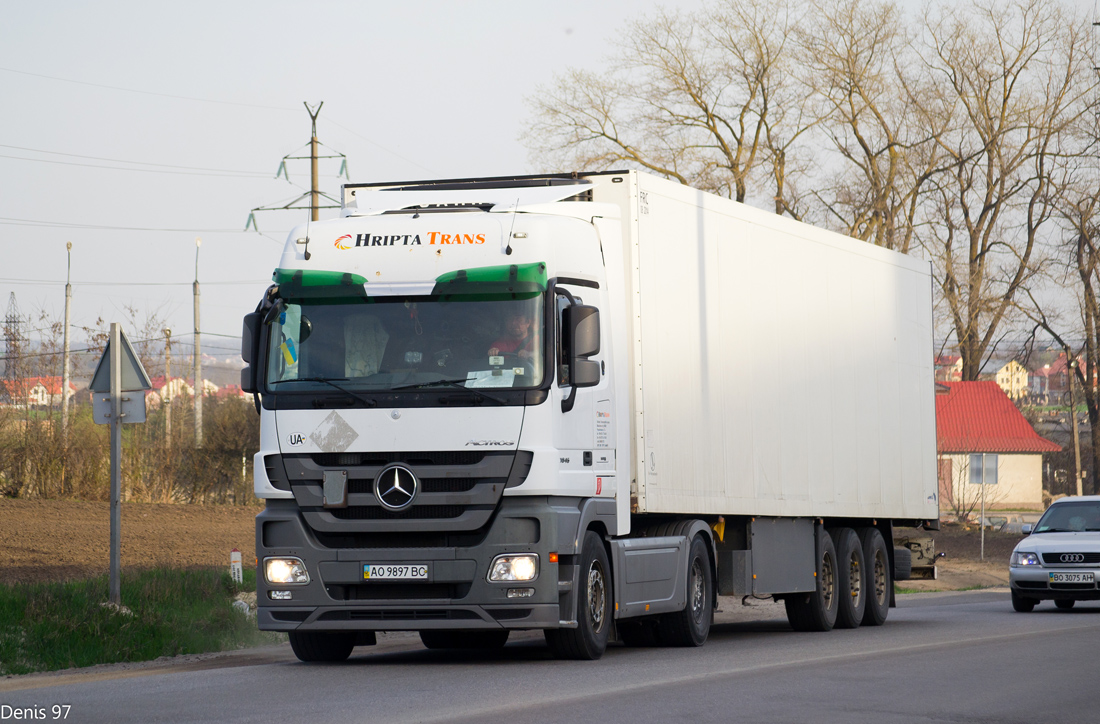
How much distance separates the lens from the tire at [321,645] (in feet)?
38.3

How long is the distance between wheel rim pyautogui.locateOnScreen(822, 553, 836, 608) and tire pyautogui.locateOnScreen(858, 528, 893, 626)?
1.04m

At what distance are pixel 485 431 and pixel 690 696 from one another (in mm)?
2721

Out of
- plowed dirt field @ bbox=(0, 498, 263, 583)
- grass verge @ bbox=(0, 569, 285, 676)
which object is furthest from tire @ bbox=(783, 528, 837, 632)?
plowed dirt field @ bbox=(0, 498, 263, 583)

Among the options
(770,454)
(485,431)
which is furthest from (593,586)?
(770,454)

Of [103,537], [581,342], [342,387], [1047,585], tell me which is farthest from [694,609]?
[103,537]

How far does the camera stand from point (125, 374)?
13.8m

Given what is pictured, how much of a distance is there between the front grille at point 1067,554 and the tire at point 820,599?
499 cm

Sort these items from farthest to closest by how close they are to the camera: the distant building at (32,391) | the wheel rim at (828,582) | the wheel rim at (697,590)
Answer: the distant building at (32,391) < the wheel rim at (828,582) < the wheel rim at (697,590)

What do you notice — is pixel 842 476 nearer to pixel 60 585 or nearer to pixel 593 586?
pixel 593 586

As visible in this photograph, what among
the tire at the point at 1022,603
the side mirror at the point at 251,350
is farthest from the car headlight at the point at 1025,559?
the side mirror at the point at 251,350

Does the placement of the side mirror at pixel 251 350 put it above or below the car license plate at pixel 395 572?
above

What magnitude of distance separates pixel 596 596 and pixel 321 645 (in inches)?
91.0

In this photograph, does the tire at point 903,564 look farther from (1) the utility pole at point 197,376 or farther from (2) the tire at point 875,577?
(1) the utility pole at point 197,376

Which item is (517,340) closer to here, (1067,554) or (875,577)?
(875,577)
